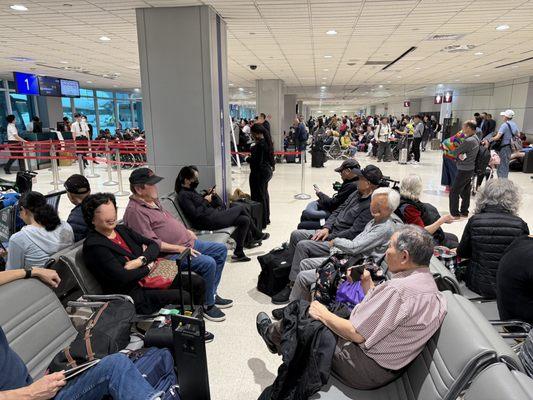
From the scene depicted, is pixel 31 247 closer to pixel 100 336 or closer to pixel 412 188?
pixel 100 336

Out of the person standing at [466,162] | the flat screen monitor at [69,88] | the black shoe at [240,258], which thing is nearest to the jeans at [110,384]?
the black shoe at [240,258]

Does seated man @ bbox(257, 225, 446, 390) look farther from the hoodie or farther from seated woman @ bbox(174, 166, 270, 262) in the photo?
seated woman @ bbox(174, 166, 270, 262)

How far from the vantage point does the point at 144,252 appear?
3.16 meters

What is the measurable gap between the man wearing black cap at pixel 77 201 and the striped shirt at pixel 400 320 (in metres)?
2.54

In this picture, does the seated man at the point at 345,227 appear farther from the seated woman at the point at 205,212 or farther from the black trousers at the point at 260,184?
the black trousers at the point at 260,184

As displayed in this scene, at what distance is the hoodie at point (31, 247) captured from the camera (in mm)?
2861

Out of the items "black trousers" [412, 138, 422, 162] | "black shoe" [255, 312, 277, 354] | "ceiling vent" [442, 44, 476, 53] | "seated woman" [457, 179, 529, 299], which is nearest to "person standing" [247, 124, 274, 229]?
"seated woman" [457, 179, 529, 299]

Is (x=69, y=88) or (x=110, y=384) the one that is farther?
(x=69, y=88)

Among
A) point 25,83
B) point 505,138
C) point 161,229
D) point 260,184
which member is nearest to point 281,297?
point 161,229

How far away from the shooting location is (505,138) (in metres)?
9.11

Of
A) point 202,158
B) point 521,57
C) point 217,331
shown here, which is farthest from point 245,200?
point 521,57

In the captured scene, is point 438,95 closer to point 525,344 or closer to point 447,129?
point 447,129

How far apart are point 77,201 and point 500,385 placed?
3.45m

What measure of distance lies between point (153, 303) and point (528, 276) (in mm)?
2498
